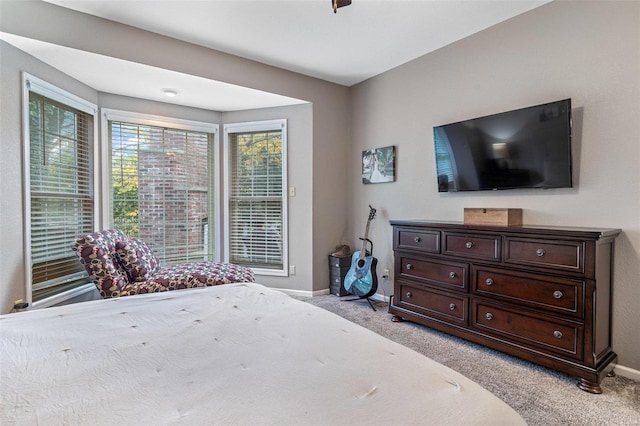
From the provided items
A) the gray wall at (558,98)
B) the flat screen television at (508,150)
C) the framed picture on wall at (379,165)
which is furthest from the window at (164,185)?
the flat screen television at (508,150)

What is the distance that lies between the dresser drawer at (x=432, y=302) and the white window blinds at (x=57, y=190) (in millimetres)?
3206

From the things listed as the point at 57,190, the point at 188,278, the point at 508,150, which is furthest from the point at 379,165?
the point at 57,190

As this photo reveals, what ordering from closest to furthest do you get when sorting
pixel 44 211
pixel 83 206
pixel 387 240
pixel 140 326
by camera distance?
pixel 140 326
pixel 44 211
pixel 83 206
pixel 387 240

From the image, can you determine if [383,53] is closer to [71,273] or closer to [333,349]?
[333,349]

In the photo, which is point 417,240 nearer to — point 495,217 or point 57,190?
point 495,217

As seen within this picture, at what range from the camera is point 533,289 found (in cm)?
228

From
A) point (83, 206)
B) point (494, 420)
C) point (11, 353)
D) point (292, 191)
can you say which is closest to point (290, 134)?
point (292, 191)

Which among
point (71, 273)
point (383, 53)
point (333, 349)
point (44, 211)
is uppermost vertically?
point (383, 53)

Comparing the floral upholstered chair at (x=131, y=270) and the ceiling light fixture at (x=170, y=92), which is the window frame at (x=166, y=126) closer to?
the ceiling light fixture at (x=170, y=92)

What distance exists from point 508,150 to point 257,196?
2947mm

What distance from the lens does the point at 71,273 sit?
126 inches

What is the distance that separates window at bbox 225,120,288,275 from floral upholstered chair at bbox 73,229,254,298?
1.03 meters

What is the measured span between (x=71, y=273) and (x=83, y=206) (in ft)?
2.26

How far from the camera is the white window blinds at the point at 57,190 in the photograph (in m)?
2.77
